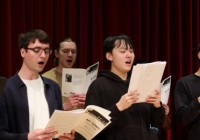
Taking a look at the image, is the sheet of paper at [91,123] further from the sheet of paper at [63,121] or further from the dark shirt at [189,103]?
the dark shirt at [189,103]

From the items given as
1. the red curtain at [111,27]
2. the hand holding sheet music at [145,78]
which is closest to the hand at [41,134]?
the hand holding sheet music at [145,78]

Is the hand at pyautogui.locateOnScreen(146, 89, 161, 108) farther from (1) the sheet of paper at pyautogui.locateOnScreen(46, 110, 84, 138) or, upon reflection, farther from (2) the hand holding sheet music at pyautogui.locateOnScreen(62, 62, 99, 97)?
(2) the hand holding sheet music at pyautogui.locateOnScreen(62, 62, 99, 97)

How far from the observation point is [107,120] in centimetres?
188

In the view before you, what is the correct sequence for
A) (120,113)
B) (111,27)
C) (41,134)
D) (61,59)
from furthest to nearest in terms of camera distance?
1. (111,27)
2. (61,59)
3. (120,113)
4. (41,134)

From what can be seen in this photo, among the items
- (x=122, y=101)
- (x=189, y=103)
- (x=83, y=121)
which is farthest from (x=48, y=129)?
(x=189, y=103)

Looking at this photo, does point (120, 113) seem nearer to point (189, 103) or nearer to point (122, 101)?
point (122, 101)

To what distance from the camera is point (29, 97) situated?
2.03 meters

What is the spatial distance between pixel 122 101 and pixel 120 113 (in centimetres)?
12

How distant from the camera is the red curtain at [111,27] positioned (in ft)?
10.3

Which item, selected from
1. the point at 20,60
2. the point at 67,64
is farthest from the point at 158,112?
the point at 20,60

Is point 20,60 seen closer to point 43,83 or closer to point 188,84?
point 43,83

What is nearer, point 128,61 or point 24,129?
point 24,129

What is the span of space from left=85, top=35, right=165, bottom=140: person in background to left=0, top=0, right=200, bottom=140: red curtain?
1080mm

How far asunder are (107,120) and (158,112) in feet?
1.41
